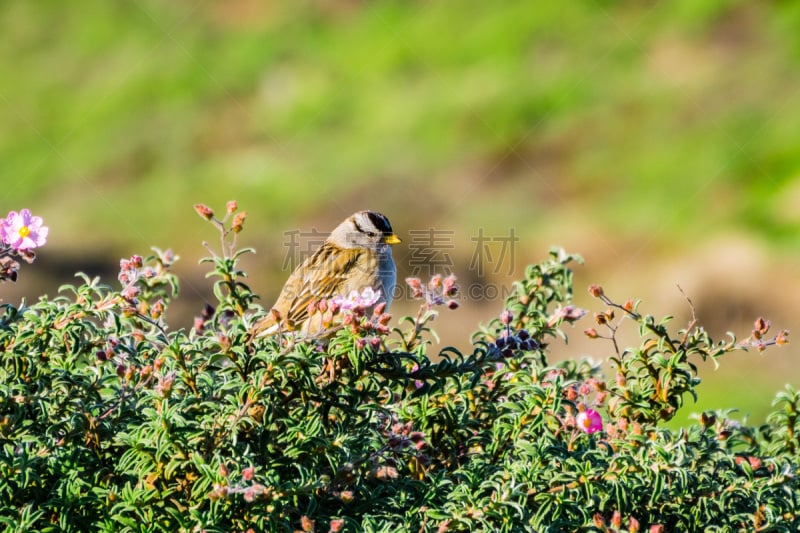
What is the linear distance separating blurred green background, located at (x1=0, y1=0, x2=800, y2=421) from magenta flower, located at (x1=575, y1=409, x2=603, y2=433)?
4.60 m

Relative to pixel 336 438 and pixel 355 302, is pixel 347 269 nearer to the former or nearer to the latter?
pixel 355 302

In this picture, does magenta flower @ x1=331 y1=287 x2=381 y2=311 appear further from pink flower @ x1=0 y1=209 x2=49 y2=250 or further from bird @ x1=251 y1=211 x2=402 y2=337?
bird @ x1=251 y1=211 x2=402 y2=337

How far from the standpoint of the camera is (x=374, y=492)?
234 centimetres

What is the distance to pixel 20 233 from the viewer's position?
2.46 metres

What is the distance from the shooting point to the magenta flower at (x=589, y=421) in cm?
266

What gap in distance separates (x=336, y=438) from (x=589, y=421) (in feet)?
2.68

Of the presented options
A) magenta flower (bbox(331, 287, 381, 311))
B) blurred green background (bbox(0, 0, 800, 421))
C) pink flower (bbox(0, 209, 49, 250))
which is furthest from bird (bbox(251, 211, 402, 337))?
blurred green background (bbox(0, 0, 800, 421))

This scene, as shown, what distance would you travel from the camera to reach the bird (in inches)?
169

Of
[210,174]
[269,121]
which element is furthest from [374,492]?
[269,121]

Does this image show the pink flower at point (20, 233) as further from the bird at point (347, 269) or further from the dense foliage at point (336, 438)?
the bird at point (347, 269)

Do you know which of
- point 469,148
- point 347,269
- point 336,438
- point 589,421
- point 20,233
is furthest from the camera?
point 469,148

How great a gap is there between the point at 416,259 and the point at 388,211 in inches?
53.0

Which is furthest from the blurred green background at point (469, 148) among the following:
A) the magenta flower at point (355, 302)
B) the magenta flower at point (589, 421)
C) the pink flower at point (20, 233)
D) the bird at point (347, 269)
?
the pink flower at point (20, 233)

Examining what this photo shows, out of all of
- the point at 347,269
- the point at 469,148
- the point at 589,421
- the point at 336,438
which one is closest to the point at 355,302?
the point at 336,438
